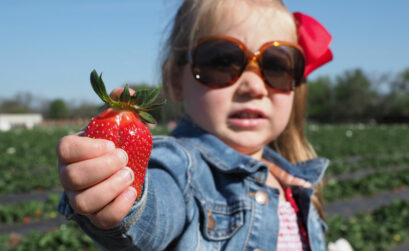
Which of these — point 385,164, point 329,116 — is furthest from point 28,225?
point 329,116

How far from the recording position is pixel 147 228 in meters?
1.05

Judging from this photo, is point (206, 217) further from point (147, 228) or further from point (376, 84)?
point (376, 84)

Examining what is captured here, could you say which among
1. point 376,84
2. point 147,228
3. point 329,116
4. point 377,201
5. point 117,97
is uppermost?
point 117,97

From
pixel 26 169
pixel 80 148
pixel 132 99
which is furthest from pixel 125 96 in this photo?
pixel 26 169

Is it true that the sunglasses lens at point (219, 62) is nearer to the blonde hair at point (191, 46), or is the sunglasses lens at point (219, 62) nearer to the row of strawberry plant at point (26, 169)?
the blonde hair at point (191, 46)

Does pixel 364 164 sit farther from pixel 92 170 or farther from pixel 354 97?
pixel 354 97

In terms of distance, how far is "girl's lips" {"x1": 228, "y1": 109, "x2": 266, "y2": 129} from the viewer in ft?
5.32

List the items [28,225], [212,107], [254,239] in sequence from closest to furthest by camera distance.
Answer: [254,239], [212,107], [28,225]

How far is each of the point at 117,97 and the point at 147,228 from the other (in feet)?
1.31

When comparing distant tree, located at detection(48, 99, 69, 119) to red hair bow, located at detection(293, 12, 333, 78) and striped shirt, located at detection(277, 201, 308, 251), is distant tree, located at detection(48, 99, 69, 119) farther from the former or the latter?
striped shirt, located at detection(277, 201, 308, 251)

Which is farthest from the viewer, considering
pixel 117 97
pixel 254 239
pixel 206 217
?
pixel 254 239

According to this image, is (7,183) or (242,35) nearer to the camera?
(242,35)

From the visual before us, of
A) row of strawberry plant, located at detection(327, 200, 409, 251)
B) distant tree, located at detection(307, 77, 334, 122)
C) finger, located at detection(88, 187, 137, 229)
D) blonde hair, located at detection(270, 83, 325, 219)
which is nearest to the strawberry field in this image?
row of strawberry plant, located at detection(327, 200, 409, 251)

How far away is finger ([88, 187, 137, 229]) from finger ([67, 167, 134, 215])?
0.06 feet
